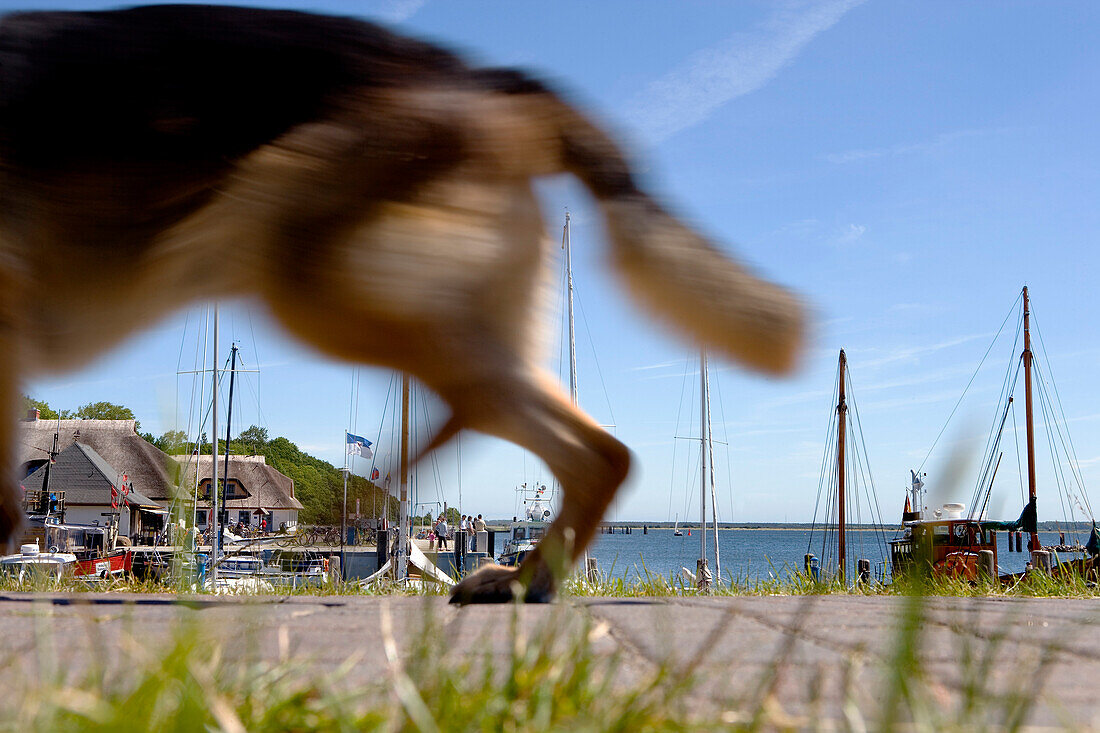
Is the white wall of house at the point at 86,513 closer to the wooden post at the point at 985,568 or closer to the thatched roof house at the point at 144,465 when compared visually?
the thatched roof house at the point at 144,465

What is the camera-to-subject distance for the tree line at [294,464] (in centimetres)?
352

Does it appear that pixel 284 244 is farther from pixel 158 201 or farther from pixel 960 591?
pixel 960 591

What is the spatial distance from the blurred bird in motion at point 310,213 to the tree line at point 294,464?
64 centimetres

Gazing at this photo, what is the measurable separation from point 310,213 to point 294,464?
8329cm

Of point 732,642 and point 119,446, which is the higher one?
point 119,446

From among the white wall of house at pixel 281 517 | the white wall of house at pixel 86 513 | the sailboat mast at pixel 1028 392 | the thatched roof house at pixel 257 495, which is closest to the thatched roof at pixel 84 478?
the white wall of house at pixel 86 513

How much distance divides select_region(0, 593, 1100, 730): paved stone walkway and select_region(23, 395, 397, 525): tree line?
430mm

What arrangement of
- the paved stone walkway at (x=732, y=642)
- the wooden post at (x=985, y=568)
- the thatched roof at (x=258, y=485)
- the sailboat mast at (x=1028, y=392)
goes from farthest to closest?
the thatched roof at (x=258, y=485), the sailboat mast at (x=1028, y=392), the wooden post at (x=985, y=568), the paved stone walkway at (x=732, y=642)

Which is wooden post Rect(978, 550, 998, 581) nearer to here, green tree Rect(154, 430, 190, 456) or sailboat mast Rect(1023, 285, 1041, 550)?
green tree Rect(154, 430, 190, 456)

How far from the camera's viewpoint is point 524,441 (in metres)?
2.71

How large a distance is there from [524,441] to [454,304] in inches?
18.3

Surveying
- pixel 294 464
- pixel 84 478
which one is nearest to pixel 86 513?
pixel 84 478

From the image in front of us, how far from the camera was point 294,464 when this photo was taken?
82188 millimetres

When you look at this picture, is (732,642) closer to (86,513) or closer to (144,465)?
(86,513)
